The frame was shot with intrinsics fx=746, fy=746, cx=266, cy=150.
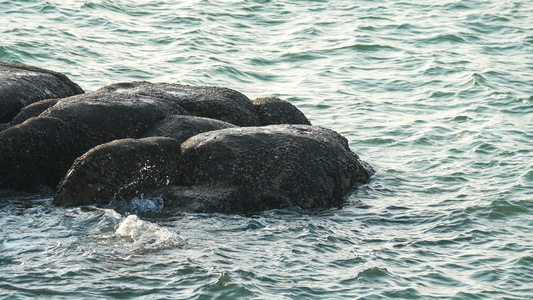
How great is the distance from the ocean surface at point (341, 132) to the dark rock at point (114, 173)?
361 mm

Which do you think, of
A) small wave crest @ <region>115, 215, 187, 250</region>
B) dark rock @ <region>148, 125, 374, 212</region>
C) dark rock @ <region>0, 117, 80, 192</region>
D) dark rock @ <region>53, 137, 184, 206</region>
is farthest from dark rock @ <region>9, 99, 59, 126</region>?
small wave crest @ <region>115, 215, 187, 250</region>

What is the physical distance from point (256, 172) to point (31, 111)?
11.2ft

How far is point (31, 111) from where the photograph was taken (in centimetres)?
1055

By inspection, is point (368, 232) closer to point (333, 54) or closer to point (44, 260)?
point (44, 260)

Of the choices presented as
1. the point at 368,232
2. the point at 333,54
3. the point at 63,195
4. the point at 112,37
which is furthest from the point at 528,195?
the point at 112,37

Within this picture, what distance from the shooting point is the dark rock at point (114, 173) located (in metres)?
9.16

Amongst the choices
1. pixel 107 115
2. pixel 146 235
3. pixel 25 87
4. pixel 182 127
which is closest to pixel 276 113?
pixel 182 127

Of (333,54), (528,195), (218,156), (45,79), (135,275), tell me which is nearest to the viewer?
(135,275)

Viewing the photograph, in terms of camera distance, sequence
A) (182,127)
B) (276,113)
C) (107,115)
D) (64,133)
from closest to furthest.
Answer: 1. (64,133)
2. (107,115)
3. (182,127)
4. (276,113)

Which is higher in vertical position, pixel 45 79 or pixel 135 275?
pixel 45 79

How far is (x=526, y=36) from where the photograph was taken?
20688 mm

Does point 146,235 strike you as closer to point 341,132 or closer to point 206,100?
point 206,100

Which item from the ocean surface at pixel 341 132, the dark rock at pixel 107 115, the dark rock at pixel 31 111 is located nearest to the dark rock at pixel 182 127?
the dark rock at pixel 107 115

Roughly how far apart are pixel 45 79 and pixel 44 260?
16.3 feet
